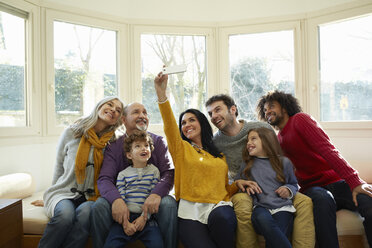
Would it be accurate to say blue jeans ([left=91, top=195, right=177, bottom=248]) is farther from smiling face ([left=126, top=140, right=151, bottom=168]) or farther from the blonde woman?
smiling face ([left=126, top=140, right=151, bottom=168])

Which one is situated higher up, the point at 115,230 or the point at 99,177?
the point at 99,177

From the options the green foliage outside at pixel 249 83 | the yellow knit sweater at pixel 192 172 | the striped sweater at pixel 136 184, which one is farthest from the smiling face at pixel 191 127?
the green foliage outside at pixel 249 83

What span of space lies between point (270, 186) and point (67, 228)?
125 centimetres

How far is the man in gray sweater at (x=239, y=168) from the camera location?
66.8 inches

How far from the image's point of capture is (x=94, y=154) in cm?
198

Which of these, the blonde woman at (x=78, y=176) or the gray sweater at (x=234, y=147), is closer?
the blonde woman at (x=78, y=176)

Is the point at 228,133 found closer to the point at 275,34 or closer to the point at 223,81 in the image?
the point at 223,81

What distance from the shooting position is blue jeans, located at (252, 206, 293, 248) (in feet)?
5.07

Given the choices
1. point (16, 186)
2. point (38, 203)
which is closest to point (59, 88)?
point (16, 186)

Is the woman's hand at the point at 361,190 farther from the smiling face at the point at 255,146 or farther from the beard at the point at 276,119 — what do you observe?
the beard at the point at 276,119

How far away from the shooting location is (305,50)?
3.24 metres

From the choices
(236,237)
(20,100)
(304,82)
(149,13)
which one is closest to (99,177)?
(236,237)

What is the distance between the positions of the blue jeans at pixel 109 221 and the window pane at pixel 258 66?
202 cm

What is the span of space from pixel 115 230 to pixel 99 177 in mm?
386
